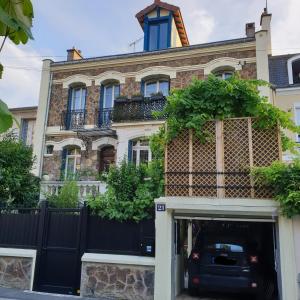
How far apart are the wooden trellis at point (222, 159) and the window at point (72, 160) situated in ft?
30.5

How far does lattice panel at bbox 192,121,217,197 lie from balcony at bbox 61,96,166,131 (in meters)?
6.34

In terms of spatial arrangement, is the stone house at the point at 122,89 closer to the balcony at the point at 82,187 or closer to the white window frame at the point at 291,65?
the balcony at the point at 82,187

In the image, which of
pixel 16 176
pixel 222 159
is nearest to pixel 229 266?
pixel 222 159

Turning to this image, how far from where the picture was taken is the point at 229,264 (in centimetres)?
819

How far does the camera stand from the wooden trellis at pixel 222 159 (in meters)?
8.05

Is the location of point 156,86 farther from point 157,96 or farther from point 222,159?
point 222,159

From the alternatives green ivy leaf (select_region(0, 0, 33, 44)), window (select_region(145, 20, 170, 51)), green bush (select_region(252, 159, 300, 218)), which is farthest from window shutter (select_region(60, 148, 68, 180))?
green ivy leaf (select_region(0, 0, 33, 44))

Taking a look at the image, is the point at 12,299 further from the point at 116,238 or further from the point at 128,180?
the point at 128,180

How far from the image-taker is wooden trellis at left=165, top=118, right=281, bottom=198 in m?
8.05

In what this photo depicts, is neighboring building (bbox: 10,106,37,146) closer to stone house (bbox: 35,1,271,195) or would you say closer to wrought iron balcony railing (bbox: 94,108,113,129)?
stone house (bbox: 35,1,271,195)

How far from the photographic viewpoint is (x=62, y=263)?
9.27 m

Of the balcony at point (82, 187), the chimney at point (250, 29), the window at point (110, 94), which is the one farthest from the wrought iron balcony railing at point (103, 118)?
the chimney at point (250, 29)

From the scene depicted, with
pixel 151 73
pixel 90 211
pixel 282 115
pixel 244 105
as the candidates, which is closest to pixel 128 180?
pixel 90 211

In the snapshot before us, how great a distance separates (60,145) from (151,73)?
558 centimetres
